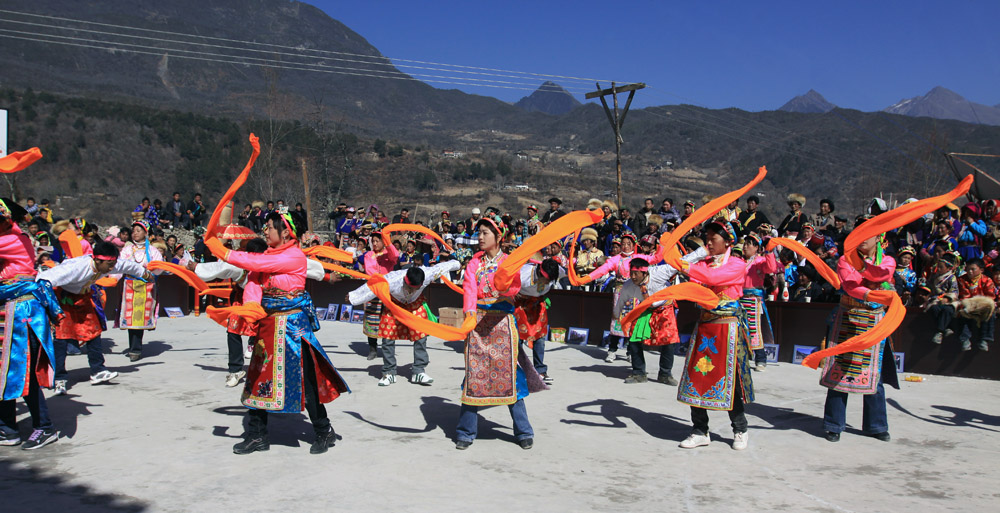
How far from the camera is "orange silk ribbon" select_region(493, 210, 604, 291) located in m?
5.22

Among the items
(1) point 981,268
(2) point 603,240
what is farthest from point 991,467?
(2) point 603,240

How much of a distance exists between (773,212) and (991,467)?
1637 inches

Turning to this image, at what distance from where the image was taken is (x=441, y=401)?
777 centimetres

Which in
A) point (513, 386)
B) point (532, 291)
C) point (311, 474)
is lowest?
point (311, 474)

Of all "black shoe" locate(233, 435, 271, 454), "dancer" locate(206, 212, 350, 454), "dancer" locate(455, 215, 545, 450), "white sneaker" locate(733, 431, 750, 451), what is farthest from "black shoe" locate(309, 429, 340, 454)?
"white sneaker" locate(733, 431, 750, 451)

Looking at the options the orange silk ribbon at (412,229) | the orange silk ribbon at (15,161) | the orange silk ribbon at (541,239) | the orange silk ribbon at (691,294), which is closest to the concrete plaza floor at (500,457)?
the orange silk ribbon at (691,294)

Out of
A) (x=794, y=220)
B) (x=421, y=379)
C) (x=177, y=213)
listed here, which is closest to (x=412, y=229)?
(x=421, y=379)

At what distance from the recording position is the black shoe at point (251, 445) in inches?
224

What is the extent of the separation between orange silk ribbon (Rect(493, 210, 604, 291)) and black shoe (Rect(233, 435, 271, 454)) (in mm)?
2191

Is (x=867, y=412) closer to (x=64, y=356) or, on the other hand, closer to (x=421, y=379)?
(x=421, y=379)

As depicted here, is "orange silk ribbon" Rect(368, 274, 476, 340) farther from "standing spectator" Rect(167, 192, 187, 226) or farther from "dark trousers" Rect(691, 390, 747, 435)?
"standing spectator" Rect(167, 192, 187, 226)

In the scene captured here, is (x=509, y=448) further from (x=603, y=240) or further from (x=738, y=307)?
(x=603, y=240)

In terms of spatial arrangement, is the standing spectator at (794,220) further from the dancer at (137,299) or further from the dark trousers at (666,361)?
the dancer at (137,299)

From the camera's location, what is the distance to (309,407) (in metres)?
5.70
